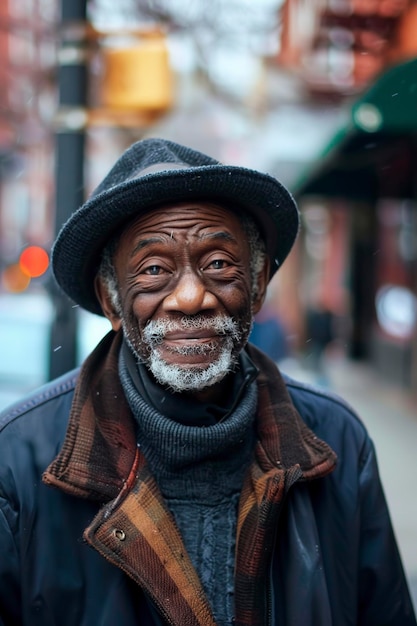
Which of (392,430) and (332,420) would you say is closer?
(332,420)

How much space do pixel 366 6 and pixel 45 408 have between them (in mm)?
A: 9246

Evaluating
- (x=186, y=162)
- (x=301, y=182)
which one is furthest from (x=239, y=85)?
(x=186, y=162)

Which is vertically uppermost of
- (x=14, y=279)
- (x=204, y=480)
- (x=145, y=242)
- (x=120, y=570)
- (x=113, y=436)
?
(x=145, y=242)

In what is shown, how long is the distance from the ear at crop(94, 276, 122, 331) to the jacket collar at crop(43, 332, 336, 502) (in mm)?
68

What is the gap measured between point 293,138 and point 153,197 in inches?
577

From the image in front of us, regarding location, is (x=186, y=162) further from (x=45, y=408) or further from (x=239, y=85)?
(x=239, y=85)

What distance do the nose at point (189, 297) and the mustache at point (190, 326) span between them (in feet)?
0.08

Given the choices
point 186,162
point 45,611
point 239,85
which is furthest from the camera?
point 239,85

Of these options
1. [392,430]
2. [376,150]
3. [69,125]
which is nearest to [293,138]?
[376,150]

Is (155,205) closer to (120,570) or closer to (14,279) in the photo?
(120,570)

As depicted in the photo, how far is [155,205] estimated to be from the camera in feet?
6.18

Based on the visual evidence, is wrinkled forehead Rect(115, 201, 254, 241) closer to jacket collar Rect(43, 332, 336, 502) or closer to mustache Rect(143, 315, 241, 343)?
mustache Rect(143, 315, 241, 343)

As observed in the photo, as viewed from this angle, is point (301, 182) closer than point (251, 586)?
No

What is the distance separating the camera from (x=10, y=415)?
1859 millimetres
